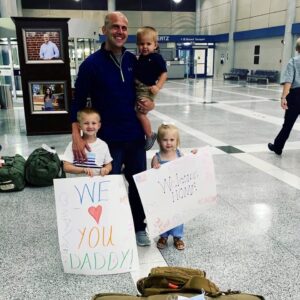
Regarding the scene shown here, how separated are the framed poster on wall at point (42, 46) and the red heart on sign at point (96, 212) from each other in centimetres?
489

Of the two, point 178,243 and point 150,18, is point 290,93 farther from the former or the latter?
point 150,18

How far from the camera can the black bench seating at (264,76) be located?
18906 millimetres

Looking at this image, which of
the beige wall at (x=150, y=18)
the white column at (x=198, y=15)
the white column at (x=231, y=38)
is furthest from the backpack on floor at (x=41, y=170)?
the white column at (x=198, y=15)

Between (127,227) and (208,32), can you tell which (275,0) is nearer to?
(208,32)

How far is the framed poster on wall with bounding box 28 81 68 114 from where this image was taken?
6500 mm

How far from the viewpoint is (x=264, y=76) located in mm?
19281

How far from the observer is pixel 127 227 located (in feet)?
7.29

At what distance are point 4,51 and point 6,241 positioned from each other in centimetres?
1121

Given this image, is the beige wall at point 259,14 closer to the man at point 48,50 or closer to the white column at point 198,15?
the white column at point 198,15

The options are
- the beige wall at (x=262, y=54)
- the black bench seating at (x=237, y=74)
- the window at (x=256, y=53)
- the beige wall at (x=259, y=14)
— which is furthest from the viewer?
→ the black bench seating at (x=237, y=74)

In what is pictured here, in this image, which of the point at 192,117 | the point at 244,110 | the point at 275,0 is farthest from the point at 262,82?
the point at 192,117

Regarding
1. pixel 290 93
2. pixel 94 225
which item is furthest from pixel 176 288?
pixel 290 93

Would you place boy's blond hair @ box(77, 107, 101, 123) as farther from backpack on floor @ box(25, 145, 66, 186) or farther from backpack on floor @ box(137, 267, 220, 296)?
backpack on floor @ box(25, 145, 66, 186)

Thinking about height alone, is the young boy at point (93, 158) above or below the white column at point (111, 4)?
below
